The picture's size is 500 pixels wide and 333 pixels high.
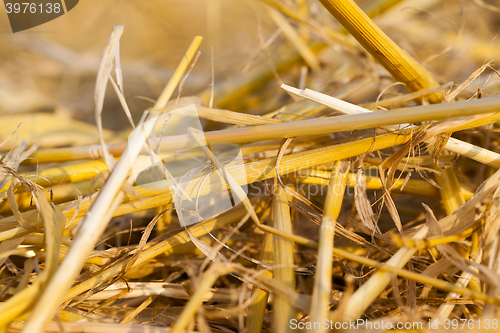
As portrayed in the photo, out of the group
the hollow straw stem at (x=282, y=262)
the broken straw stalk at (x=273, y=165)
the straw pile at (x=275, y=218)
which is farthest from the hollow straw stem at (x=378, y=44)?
the hollow straw stem at (x=282, y=262)

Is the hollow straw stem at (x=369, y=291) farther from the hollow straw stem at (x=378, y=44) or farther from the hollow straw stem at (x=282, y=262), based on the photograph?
the hollow straw stem at (x=378, y=44)

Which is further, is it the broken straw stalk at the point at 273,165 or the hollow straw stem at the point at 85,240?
the broken straw stalk at the point at 273,165

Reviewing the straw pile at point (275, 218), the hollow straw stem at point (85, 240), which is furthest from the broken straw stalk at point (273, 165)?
the hollow straw stem at point (85, 240)

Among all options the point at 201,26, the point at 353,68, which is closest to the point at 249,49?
the point at 201,26

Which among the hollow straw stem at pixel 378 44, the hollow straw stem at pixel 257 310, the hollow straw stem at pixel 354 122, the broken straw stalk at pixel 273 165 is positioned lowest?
the hollow straw stem at pixel 257 310

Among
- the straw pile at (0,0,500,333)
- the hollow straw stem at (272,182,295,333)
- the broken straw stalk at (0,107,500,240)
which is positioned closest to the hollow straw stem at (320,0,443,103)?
the straw pile at (0,0,500,333)

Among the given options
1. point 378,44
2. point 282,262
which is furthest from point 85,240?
point 378,44

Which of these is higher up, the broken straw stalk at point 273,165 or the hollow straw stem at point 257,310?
the broken straw stalk at point 273,165
